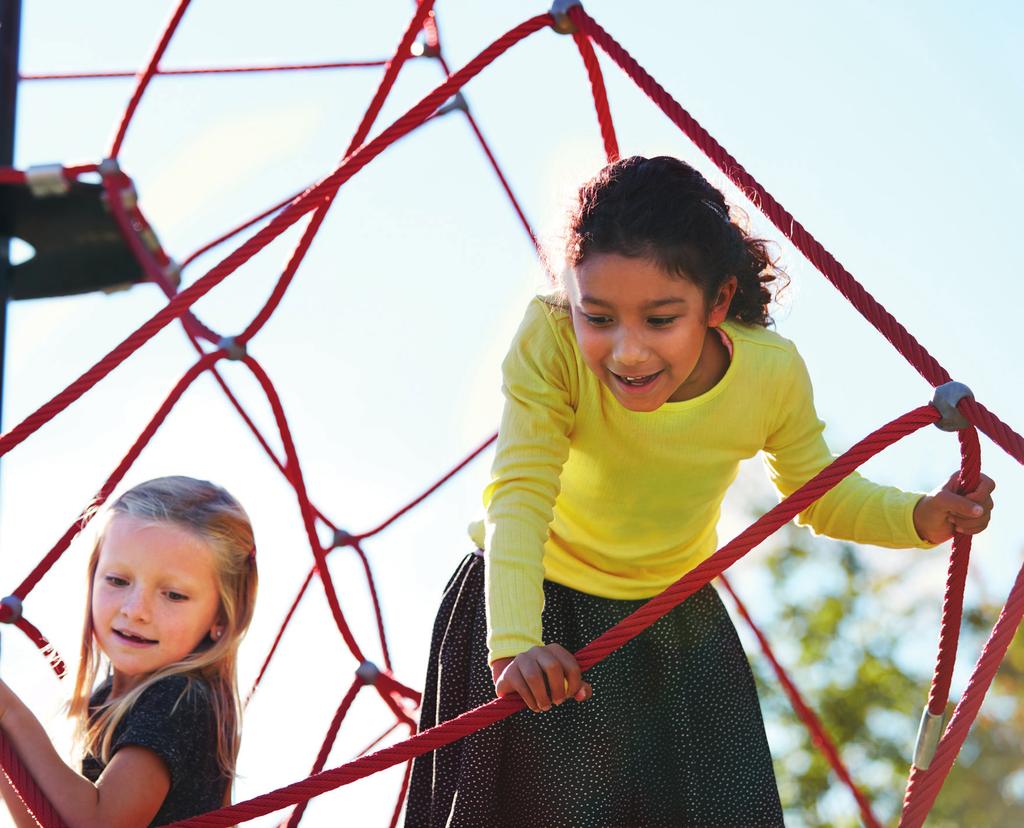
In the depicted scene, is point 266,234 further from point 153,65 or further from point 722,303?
point 153,65

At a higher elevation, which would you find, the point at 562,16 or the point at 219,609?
the point at 562,16

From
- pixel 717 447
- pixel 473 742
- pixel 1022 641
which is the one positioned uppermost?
pixel 1022 641

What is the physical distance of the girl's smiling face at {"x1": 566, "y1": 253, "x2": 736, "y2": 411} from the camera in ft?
3.99

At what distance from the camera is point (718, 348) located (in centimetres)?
136

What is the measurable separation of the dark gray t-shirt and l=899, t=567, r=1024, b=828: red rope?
1.97 ft

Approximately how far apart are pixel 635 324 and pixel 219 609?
1.68 feet

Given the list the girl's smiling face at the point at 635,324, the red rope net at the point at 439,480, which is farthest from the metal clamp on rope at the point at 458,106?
the girl's smiling face at the point at 635,324

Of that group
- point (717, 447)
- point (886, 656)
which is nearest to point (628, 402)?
point (717, 447)

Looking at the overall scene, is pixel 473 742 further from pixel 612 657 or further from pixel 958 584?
pixel 958 584

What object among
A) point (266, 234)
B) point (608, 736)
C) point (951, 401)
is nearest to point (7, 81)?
point (266, 234)

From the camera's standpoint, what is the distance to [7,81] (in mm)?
1861

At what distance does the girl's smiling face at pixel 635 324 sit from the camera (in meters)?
1.22

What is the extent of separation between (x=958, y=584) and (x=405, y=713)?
0.87 meters

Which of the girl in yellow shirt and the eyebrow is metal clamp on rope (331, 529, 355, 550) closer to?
the girl in yellow shirt
